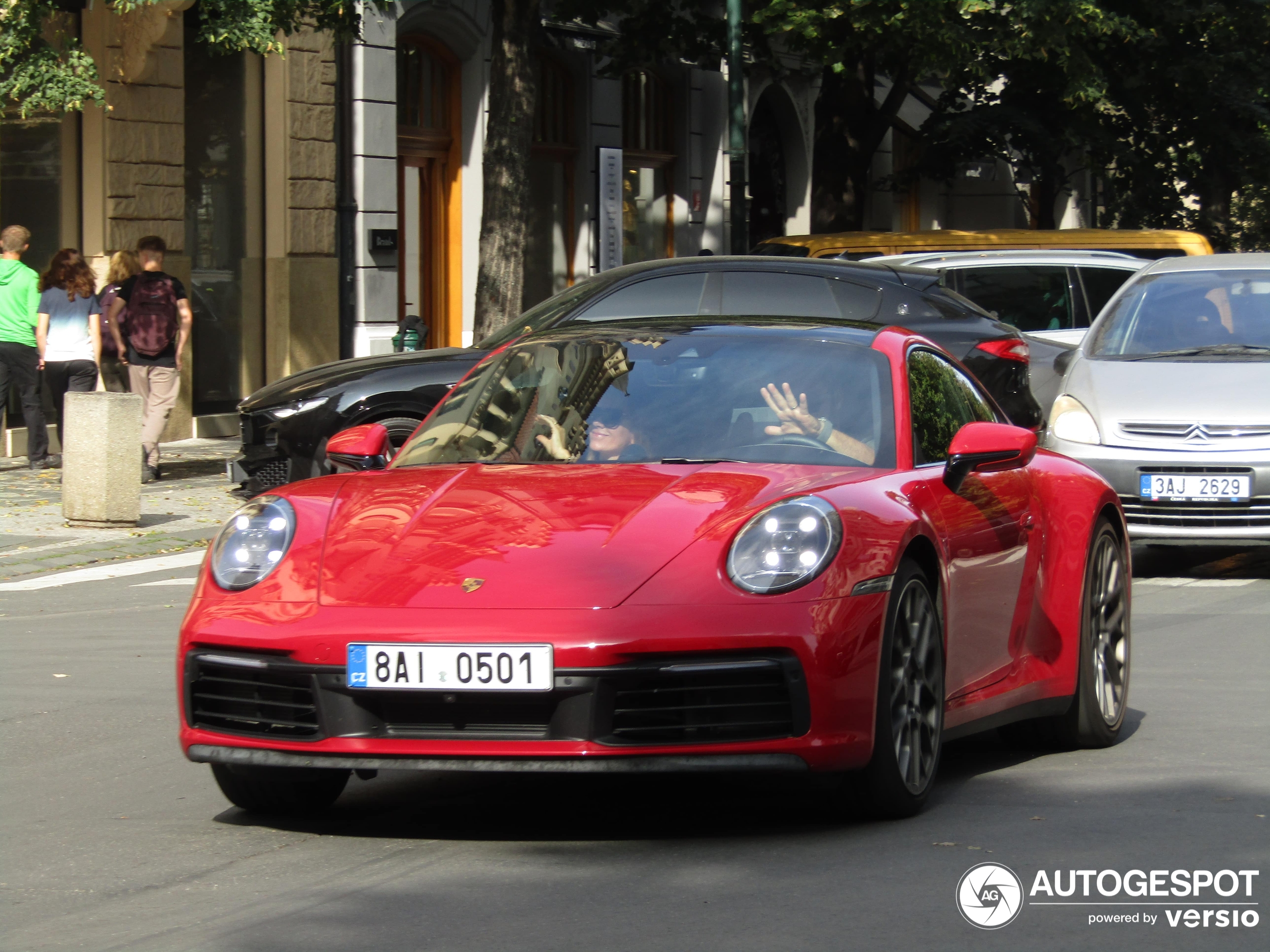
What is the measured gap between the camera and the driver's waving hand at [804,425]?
5.87 meters

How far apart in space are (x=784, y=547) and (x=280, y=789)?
1506 mm

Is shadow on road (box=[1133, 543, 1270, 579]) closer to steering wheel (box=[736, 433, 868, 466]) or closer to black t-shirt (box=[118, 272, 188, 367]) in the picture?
steering wheel (box=[736, 433, 868, 466])

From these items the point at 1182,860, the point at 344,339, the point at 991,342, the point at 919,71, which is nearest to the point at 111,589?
the point at 991,342

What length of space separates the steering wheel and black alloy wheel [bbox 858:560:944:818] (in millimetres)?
458

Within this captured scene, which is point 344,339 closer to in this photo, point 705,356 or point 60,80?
point 60,80

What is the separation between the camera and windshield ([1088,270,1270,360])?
39.0ft

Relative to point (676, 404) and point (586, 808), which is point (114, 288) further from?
point (586, 808)

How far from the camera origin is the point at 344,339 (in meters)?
23.1

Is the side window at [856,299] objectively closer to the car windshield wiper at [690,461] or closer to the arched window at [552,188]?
the car windshield wiper at [690,461]

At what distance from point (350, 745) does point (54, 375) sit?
1263 cm

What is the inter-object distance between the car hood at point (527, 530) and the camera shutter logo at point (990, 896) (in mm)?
1023

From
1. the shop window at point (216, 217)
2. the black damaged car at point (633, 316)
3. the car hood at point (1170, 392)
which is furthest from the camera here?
the shop window at point (216, 217)

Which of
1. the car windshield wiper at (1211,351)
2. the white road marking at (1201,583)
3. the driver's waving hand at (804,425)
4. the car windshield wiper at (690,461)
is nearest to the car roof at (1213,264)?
the car windshield wiper at (1211,351)

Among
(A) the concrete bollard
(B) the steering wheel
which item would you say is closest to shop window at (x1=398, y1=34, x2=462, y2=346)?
(A) the concrete bollard
